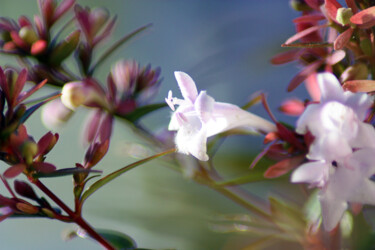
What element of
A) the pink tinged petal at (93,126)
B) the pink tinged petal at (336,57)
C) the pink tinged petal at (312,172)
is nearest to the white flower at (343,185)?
the pink tinged petal at (312,172)

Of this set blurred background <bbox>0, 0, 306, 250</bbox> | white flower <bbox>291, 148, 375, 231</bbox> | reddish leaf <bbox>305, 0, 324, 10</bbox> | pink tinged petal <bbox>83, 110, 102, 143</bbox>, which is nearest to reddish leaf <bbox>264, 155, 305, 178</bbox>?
white flower <bbox>291, 148, 375, 231</bbox>

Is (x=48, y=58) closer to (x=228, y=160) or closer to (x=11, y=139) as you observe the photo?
(x=11, y=139)

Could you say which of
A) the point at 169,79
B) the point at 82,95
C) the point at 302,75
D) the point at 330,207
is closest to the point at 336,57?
the point at 302,75

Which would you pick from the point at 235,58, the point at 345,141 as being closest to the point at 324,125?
the point at 345,141

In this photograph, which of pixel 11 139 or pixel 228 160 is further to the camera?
pixel 228 160

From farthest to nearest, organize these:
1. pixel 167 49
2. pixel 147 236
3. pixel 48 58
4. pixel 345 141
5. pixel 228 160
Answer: pixel 167 49
pixel 147 236
pixel 228 160
pixel 48 58
pixel 345 141
